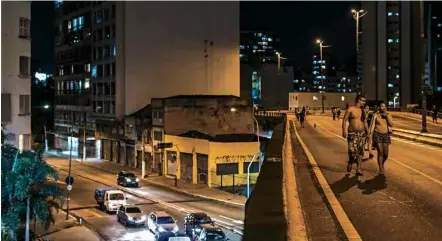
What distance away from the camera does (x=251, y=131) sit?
53.2 meters

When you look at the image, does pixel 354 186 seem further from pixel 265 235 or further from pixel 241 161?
pixel 241 161

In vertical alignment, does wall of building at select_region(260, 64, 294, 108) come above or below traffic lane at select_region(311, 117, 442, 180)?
above

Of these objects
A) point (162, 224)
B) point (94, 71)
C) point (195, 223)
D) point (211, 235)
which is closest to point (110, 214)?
point (162, 224)

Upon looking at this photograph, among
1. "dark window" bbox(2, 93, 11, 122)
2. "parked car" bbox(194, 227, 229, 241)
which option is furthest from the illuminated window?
"parked car" bbox(194, 227, 229, 241)

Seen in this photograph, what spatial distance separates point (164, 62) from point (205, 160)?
19522 millimetres

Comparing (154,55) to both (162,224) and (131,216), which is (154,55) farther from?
(162,224)

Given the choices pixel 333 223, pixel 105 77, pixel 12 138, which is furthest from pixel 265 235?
pixel 105 77

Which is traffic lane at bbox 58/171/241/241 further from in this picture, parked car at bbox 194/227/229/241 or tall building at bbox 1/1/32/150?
tall building at bbox 1/1/32/150

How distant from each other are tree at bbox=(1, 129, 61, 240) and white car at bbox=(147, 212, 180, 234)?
9588 mm

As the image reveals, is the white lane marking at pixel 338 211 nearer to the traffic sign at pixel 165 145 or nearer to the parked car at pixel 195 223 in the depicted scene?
the parked car at pixel 195 223

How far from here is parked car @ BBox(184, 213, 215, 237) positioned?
2667 cm

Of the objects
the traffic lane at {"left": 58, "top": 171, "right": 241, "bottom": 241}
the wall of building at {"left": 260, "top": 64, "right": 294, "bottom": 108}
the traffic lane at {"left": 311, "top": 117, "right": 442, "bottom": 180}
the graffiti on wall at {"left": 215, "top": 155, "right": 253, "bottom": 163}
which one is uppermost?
the wall of building at {"left": 260, "top": 64, "right": 294, "bottom": 108}

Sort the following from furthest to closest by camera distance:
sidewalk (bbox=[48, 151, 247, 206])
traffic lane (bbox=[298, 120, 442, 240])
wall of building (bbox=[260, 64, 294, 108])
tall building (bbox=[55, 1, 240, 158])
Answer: wall of building (bbox=[260, 64, 294, 108])
tall building (bbox=[55, 1, 240, 158])
sidewalk (bbox=[48, 151, 247, 206])
traffic lane (bbox=[298, 120, 442, 240])

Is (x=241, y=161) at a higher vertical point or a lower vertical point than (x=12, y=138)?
lower
